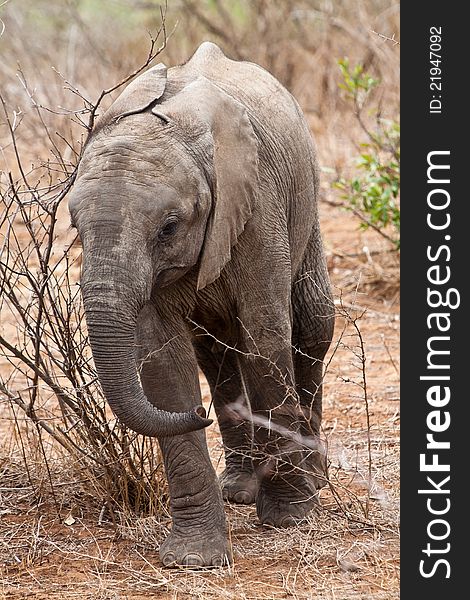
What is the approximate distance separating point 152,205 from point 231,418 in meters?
1.65

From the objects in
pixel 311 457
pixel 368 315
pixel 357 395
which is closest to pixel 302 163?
pixel 311 457

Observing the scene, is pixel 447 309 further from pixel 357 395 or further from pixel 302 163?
pixel 357 395

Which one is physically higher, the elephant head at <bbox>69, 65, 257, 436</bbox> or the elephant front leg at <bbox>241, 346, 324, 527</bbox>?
the elephant head at <bbox>69, 65, 257, 436</bbox>

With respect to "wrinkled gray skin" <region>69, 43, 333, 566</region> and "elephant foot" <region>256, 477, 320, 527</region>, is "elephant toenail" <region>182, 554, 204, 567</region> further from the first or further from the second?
"elephant foot" <region>256, 477, 320, 527</region>

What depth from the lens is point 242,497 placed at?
5281mm

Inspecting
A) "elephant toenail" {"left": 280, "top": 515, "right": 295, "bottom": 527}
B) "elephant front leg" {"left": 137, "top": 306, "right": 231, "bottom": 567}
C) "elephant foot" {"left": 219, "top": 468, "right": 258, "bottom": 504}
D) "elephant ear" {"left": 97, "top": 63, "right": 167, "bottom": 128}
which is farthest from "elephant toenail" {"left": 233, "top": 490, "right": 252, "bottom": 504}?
"elephant ear" {"left": 97, "top": 63, "right": 167, "bottom": 128}

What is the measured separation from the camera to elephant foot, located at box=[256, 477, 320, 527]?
4.88m

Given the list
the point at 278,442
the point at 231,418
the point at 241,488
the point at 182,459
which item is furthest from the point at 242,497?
the point at 182,459

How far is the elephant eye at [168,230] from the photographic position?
13.1ft

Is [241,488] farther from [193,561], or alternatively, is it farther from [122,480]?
[193,561]

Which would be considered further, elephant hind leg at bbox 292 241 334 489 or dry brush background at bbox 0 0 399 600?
elephant hind leg at bbox 292 241 334 489

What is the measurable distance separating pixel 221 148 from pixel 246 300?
605mm

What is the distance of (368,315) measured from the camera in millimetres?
8188

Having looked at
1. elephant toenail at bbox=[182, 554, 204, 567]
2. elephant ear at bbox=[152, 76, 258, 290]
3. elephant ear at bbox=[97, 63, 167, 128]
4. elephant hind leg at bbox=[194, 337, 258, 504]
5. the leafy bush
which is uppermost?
the leafy bush
